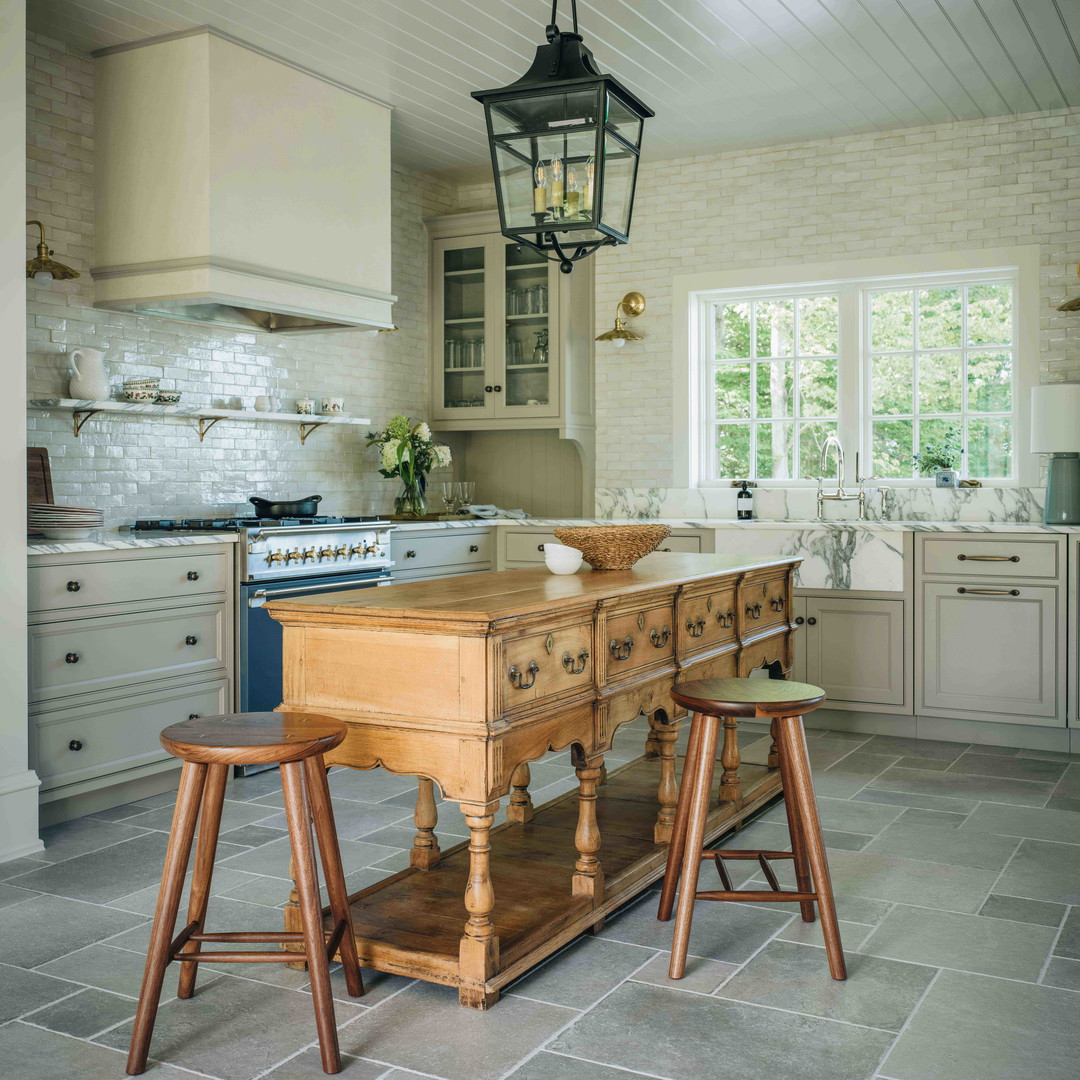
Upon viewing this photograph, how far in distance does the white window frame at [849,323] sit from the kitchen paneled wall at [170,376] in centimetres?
169

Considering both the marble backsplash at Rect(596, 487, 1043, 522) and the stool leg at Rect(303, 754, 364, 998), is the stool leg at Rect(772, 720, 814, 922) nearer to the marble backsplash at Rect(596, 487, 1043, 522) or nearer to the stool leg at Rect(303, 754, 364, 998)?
the stool leg at Rect(303, 754, 364, 998)

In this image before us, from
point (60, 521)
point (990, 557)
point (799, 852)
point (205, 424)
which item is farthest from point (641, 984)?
point (205, 424)

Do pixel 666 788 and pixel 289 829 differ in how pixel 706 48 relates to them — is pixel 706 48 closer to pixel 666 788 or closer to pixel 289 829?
pixel 666 788

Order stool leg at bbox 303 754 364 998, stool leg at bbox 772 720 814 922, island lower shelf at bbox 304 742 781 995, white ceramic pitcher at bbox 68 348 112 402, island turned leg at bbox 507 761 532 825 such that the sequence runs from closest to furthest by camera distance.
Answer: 1. stool leg at bbox 303 754 364 998
2. island lower shelf at bbox 304 742 781 995
3. stool leg at bbox 772 720 814 922
4. island turned leg at bbox 507 761 532 825
5. white ceramic pitcher at bbox 68 348 112 402

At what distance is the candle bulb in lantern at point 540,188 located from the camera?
110 inches

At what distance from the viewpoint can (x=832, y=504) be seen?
19.1ft

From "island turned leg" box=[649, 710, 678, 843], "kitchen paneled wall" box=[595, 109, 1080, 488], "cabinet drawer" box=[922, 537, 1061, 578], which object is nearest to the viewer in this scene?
"island turned leg" box=[649, 710, 678, 843]

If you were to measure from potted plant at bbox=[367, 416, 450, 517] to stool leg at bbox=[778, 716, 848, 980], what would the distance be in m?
3.74

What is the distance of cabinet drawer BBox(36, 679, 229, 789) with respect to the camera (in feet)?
12.2

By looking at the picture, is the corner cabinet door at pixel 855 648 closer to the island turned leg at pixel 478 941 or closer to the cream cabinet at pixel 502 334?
the cream cabinet at pixel 502 334

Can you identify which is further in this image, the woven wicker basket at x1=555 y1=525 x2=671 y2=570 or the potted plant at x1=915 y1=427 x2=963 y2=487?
the potted plant at x1=915 y1=427 x2=963 y2=487

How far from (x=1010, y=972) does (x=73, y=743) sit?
2982 mm

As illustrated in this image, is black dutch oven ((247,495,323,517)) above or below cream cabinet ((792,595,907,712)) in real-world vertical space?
above

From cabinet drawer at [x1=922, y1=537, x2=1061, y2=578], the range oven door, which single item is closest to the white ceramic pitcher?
the range oven door
